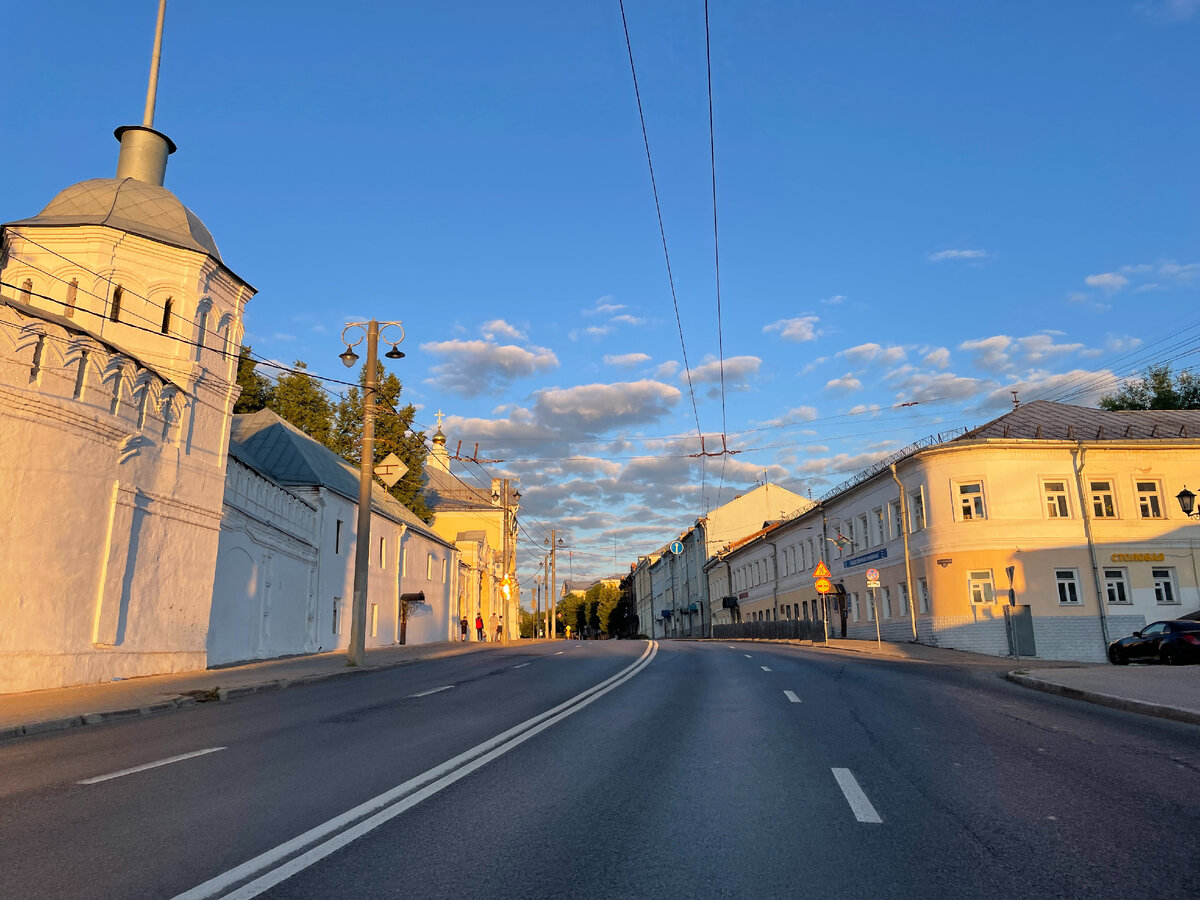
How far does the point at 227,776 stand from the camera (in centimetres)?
712

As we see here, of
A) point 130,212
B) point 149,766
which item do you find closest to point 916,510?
point 130,212

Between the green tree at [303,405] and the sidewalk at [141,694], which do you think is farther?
the green tree at [303,405]

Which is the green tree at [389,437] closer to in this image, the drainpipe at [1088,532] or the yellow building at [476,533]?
the yellow building at [476,533]

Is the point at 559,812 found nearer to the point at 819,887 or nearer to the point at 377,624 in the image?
the point at 819,887

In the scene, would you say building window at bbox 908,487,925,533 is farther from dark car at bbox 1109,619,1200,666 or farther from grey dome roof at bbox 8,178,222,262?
grey dome roof at bbox 8,178,222,262

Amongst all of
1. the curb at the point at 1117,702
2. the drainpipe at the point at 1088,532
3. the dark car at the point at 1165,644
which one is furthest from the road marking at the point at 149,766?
the drainpipe at the point at 1088,532

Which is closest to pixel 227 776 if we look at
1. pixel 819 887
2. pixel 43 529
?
pixel 819 887

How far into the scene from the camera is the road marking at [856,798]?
223 inches

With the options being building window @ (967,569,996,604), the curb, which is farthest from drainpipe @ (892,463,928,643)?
the curb

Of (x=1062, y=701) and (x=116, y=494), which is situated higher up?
(x=116, y=494)

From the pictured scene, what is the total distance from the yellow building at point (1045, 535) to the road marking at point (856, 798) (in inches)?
1098

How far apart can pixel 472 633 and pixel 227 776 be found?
60.4m

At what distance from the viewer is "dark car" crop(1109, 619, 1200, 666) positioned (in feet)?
72.0

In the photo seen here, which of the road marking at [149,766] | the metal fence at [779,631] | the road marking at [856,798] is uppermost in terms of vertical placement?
the metal fence at [779,631]
